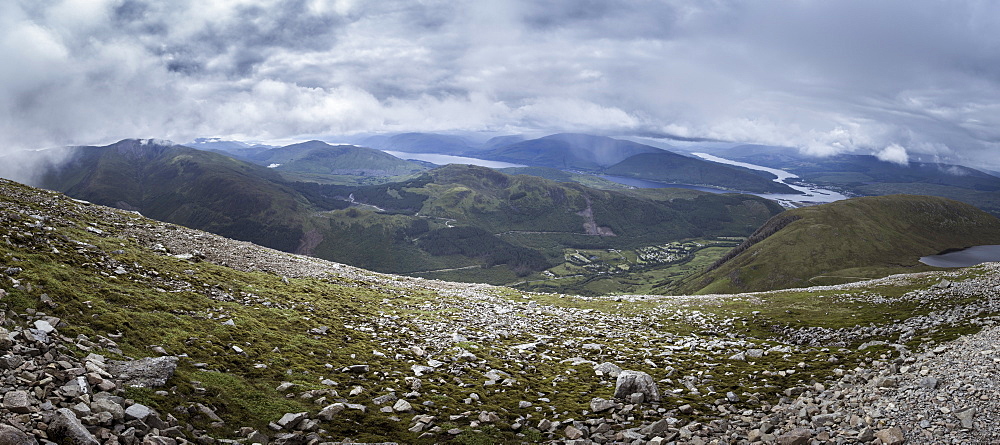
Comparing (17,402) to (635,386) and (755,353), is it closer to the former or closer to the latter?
(635,386)

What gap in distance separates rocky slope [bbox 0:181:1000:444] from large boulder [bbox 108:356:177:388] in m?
0.06

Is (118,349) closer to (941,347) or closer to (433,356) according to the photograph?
(433,356)

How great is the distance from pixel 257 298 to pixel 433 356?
42.1 feet

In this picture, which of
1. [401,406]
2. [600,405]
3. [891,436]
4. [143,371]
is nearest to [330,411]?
[401,406]

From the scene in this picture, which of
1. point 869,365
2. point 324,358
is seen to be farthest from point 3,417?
point 869,365

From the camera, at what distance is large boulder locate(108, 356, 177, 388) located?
39.6ft

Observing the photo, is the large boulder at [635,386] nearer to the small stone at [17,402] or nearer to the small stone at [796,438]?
the small stone at [796,438]

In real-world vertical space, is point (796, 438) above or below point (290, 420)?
below

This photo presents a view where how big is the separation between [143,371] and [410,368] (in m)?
9.79

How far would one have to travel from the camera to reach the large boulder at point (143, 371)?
12070 mm

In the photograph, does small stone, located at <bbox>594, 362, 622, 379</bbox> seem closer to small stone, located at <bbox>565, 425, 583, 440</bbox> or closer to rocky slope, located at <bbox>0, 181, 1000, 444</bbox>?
rocky slope, located at <bbox>0, 181, 1000, 444</bbox>

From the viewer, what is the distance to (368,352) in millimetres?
21156

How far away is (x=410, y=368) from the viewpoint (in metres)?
19.6

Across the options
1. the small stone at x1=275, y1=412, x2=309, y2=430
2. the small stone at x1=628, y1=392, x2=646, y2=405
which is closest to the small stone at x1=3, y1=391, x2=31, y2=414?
the small stone at x1=275, y1=412, x2=309, y2=430
